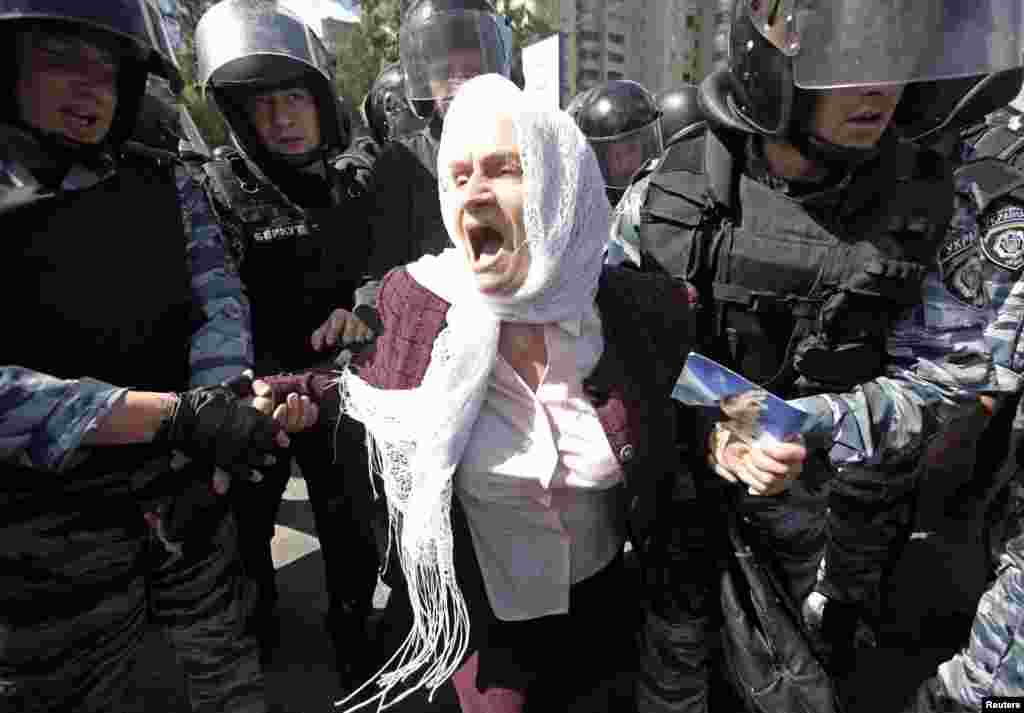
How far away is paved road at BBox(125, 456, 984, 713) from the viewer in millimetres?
2373

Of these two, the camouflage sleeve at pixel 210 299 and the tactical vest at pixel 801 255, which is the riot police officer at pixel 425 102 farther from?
the tactical vest at pixel 801 255

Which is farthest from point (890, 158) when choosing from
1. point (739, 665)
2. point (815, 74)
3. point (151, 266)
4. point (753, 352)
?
point (151, 266)

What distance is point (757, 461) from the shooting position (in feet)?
4.18

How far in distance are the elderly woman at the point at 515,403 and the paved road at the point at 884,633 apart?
1202 millimetres

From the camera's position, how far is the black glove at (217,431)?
4.67ft

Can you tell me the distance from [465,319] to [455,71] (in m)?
1.70

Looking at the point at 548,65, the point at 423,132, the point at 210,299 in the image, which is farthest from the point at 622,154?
the point at 210,299

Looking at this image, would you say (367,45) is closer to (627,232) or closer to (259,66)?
(259,66)

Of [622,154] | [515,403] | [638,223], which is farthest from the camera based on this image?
[622,154]

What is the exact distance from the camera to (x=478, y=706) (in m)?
1.51

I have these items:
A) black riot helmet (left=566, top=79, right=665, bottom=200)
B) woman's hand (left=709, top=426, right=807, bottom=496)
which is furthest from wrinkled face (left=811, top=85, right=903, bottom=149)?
black riot helmet (left=566, top=79, right=665, bottom=200)

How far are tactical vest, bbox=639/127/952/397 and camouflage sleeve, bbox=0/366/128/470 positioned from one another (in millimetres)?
1433

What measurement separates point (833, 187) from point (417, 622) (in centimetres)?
147

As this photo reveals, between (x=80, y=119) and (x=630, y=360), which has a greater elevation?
(x=80, y=119)
